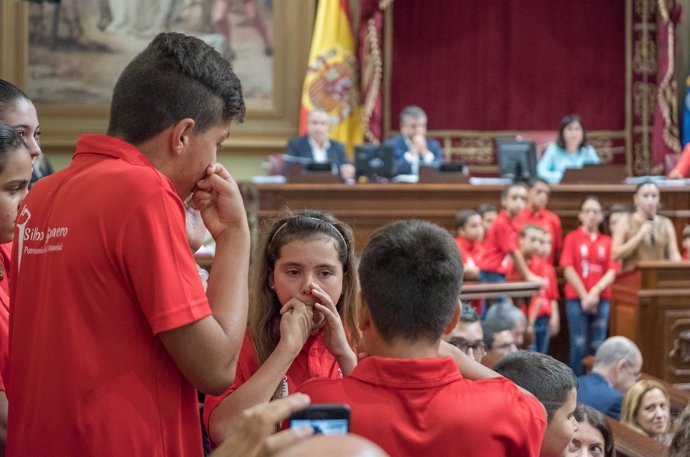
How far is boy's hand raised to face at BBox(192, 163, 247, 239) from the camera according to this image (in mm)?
2065

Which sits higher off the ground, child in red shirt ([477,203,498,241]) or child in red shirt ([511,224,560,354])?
child in red shirt ([477,203,498,241])

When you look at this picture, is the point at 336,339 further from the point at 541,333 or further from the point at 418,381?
the point at 541,333

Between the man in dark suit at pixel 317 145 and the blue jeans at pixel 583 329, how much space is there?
2.65 m

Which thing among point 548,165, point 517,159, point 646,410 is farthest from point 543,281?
point 646,410

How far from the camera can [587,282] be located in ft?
29.6

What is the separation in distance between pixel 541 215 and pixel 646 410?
14.1 feet

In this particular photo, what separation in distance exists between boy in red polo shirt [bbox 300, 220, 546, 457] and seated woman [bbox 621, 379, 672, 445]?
333cm

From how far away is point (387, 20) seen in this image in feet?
41.1

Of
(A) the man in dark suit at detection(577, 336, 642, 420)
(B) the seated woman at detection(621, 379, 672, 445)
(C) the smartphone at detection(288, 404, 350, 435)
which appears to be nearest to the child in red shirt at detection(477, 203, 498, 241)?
(A) the man in dark suit at detection(577, 336, 642, 420)

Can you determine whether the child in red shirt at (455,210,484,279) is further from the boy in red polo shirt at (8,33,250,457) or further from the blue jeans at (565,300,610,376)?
the boy in red polo shirt at (8,33,250,457)

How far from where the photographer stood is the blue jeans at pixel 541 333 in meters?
8.65

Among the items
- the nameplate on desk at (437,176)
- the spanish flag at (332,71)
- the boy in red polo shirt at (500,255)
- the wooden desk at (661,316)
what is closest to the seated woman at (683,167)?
the nameplate on desk at (437,176)

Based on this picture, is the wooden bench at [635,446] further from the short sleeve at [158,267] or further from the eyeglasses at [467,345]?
the short sleeve at [158,267]

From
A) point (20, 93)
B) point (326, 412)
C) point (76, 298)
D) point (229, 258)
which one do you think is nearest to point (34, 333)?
point (76, 298)
